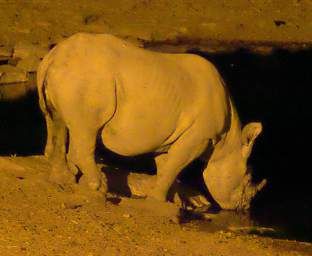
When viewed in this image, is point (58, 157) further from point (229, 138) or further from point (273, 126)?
point (273, 126)

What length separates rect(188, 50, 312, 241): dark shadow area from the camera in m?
8.39

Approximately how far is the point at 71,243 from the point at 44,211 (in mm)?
712

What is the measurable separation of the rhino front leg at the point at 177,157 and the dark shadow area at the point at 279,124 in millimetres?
1354

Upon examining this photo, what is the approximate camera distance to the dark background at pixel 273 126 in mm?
8523

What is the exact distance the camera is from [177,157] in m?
7.10

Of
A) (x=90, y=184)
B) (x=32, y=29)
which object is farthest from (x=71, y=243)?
(x=32, y=29)

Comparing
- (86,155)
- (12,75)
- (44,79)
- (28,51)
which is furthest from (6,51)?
(86,155)

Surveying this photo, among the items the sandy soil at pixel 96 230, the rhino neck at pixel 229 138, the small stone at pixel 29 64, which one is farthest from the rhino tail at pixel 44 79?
the small stone at pixel 29 64

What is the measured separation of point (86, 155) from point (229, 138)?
157 centimetres

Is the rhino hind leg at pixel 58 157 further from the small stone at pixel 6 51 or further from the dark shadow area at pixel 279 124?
the small stone at pixel 6 51

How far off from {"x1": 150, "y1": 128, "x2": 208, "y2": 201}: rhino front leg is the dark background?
1345 millimetres

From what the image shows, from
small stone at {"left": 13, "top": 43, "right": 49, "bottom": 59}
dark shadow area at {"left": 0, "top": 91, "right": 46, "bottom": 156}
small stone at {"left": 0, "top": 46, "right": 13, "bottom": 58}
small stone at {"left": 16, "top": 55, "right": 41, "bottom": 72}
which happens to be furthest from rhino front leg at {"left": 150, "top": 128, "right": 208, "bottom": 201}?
small stone at {"left": 0, "top": 46, "right": 13, "bottom": 58}

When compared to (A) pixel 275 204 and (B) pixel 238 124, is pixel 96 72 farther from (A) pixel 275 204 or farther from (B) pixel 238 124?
(A) pixel 275 204

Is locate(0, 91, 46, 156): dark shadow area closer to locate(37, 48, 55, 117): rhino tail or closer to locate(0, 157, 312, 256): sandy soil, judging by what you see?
locate(0, 157, 312, 256): sandy soil
